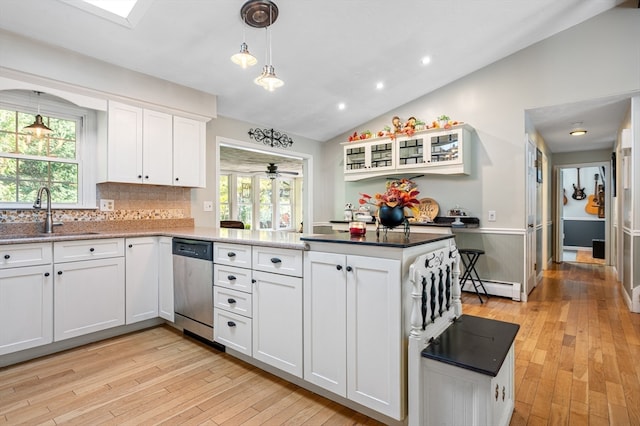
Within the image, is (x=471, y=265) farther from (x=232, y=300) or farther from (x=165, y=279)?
(x=165, y=279)

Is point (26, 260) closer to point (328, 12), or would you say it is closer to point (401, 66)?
point (328, 12)

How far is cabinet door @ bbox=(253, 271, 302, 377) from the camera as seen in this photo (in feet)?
6.69

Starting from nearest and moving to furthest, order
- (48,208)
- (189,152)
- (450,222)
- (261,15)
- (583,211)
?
(261,15)
(48,208)
(189,152)
(450,222)
(583,211)

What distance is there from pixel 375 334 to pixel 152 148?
301cm

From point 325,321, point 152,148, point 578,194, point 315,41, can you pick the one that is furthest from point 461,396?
point 578,194

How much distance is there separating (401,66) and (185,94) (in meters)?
2.56

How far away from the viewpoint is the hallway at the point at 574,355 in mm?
1868

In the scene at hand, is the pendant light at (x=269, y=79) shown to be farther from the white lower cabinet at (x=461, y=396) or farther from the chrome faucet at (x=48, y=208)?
the chrome faucet at (x=48, y=208)

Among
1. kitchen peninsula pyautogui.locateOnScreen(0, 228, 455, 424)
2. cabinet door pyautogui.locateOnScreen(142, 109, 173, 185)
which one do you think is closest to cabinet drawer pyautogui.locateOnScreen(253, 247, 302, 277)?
kitchen peninsula pyautogui.locateOnScreen(0, 228, 455, 424)

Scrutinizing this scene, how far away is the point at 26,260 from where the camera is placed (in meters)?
2.44

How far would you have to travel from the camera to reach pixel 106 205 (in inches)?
134

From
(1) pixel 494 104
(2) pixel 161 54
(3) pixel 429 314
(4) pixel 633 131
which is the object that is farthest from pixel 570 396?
(2) pixel 161 54

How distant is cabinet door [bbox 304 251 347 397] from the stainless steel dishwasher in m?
1.03

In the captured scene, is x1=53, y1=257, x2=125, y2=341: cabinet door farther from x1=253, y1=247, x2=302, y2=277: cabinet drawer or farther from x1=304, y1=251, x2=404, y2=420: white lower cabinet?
x1=304, y1=251, x2=404, y2=420: white lower cabinet
